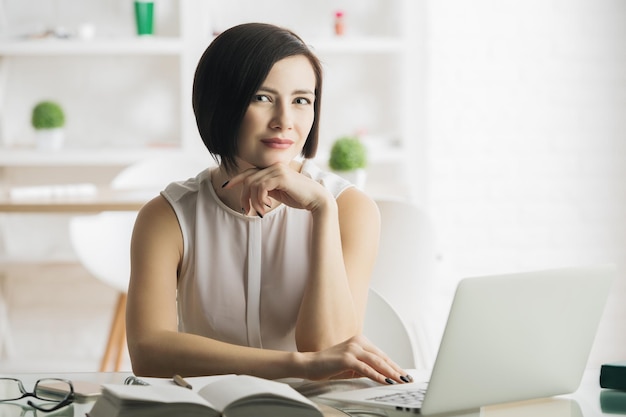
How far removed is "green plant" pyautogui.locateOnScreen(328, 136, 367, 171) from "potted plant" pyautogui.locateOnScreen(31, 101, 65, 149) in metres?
1.39

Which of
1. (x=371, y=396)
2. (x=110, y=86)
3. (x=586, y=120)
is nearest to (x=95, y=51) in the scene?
(x=110, y=86)

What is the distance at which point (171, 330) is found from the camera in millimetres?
1463

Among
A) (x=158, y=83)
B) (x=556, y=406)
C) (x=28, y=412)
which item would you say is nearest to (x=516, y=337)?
(x=556, y=406)

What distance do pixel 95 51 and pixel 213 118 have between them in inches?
104

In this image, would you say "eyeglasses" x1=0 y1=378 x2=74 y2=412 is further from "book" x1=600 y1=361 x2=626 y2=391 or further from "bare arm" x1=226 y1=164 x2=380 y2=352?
"book" x1=600 y1=361 x2=626 y2=391

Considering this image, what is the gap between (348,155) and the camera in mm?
3156

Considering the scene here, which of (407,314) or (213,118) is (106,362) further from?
(213,118)

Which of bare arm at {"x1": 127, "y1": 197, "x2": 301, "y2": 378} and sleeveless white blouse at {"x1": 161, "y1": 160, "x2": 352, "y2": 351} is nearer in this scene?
bare arm at {"x1": 127, "y1": 197, "x2": 301, "y2": 378}

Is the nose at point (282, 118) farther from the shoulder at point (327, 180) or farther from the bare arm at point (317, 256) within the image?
the shoulder at point (327, 180)

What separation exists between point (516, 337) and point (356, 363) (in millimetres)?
245

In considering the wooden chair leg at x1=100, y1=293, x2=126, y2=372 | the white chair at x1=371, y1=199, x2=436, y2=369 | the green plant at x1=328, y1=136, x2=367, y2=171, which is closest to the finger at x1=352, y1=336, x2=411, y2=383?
the white chair at x1=371, y1=199, x2=436, y2=369

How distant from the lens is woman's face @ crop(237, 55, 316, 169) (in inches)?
59.0

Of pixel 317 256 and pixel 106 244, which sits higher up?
pixel 317 256

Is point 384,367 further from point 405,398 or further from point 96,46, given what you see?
point 96,46
